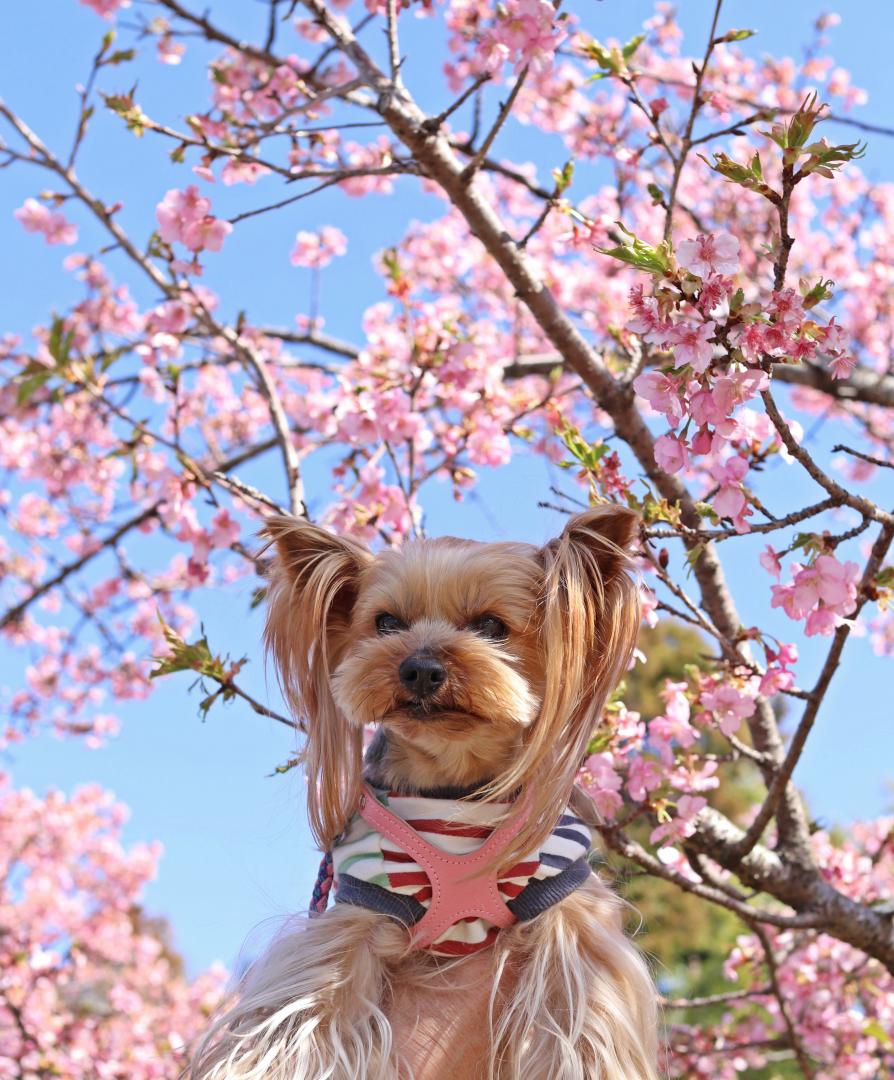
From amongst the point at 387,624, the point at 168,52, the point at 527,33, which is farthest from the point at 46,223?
the point at 387,624

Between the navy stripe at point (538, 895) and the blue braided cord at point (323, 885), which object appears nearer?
the navy stripe at point (538, 895)

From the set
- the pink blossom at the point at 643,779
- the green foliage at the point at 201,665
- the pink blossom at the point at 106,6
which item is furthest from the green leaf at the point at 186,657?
the pink blossom at the point at 106,6

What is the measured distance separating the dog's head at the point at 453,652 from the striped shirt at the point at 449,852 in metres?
0.10

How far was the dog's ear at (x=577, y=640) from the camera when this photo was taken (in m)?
2.55

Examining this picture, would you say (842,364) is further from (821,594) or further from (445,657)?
(445,657)

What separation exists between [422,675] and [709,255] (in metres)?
1.12

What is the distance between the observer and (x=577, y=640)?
8.37ft

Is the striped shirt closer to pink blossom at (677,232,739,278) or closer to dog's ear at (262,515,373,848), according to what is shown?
dog's ear at (262,515,373,848)

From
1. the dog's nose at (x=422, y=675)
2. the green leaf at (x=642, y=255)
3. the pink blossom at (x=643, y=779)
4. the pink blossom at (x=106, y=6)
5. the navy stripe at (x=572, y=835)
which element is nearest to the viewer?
the green leaf at (x=642, y=255)

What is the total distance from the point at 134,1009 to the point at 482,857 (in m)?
9.46

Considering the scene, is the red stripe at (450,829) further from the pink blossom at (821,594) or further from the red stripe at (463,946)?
the pink blossom at (821,594)

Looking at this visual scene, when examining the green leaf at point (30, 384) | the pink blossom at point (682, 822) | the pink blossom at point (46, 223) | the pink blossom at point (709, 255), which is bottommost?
the pink blossom at point (682, 822)

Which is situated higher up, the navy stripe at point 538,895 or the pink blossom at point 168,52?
the pink blossom at point 168,52

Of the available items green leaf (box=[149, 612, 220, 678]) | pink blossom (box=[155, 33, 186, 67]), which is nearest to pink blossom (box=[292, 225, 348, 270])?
pink blossom (box=[155, 33, 186, 67])
